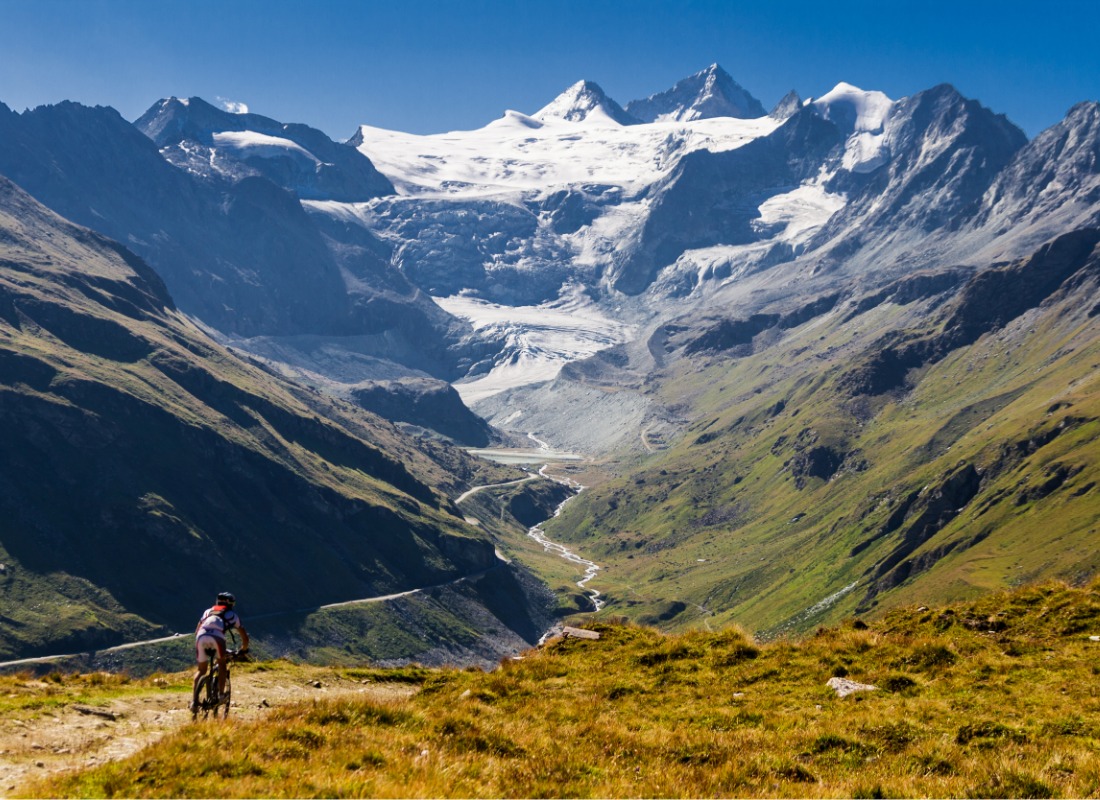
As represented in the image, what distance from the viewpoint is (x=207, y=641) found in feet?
87.0

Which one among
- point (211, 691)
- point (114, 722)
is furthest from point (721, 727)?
point (114, 722)

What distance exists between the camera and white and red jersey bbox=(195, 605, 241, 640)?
26.8 m

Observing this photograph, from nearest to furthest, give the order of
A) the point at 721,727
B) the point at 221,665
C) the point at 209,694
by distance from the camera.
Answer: the point at 721,727 → the point at 209,694 → the point at 221,665

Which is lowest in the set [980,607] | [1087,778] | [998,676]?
[1087,778]

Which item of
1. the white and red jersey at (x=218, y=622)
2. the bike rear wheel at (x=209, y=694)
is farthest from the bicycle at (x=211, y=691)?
the white and red jersey at (x=218, y=622)

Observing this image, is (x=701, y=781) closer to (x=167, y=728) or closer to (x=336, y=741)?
(x=336, y=741)

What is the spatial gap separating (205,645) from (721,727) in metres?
15.2

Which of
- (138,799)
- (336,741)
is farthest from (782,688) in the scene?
(138,799)

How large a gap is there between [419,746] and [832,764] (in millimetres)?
10139

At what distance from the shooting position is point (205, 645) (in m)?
26.5

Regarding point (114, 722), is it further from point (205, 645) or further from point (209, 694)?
point (205, 645)

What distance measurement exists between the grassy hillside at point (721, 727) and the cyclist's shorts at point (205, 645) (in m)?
3.01

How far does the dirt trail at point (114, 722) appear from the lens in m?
21.8

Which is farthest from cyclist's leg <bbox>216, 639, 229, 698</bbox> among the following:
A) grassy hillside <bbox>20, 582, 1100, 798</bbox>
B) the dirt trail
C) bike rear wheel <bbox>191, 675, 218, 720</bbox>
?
A: grassy hillside <bbox>20, 582, 1100, 798</bbox>
